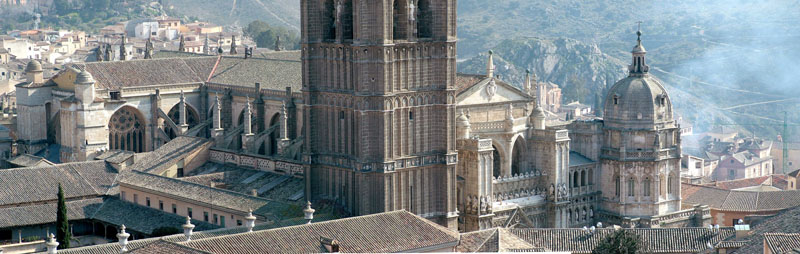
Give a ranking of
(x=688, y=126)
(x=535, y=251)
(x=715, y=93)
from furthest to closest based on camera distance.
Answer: (x=715, y=93)
(x=688, y=126)
(x=535, y=251)

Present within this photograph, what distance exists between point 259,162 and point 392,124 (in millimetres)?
12145

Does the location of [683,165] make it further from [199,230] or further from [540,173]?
[199,230]

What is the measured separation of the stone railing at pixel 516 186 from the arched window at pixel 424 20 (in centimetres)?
854

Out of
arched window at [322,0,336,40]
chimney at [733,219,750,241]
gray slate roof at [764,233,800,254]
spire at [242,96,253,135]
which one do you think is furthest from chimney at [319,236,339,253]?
spire at [242,96,253,135]

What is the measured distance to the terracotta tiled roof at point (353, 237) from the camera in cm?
5919

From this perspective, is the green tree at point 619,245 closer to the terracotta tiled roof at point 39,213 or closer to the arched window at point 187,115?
the terracotta tiled roof at point 39,213

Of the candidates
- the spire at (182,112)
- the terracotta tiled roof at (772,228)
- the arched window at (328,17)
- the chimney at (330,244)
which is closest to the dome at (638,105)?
the terracotta tiled roof at (772,228)

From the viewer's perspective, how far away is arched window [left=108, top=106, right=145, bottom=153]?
9062cm

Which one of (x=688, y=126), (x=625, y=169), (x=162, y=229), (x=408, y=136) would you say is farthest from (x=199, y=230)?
(x=688, y=126)

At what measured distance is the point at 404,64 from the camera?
7012 centimetres

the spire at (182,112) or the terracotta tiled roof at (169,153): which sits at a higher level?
the spire at (182,112)

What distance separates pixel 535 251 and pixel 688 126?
312ft

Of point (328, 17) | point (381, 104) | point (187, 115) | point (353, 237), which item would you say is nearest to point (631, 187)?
point (381, 104)

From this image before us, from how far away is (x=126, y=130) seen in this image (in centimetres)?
9125
